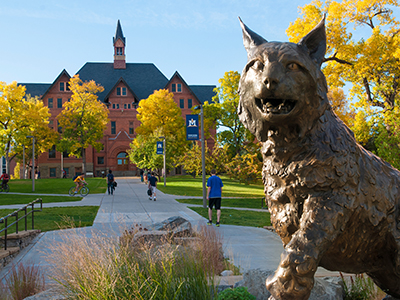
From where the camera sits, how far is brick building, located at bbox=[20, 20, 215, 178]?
56.4 metres

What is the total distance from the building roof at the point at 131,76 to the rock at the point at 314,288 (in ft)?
192

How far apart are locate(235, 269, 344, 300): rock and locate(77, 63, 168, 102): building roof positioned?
192 ft

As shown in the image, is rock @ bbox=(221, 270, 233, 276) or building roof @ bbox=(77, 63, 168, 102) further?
building roof @ bbox=(77, 63, 168, 102)

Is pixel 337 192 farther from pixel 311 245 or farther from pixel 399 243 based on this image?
pixel 399 243

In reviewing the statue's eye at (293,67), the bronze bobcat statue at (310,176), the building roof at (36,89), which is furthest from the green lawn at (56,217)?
the building roof at (36,89)

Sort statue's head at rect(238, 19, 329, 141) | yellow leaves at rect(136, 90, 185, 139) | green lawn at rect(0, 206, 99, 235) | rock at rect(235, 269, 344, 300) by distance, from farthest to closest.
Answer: yellow leaves at rect(136, 90, 185, 139)
green lawn at rect(0, 206, 99, 235)
rock at rect(235, 269, 344, 300)
statue's head at rect(238, 19, 329, 141)

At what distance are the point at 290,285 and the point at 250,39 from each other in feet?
4.88

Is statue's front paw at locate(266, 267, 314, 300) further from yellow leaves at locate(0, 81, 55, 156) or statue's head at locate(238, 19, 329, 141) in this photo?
yellow leaves at locate(0, 81, 55, 156)

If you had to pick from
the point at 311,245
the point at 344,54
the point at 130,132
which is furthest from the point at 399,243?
the point at 130,132

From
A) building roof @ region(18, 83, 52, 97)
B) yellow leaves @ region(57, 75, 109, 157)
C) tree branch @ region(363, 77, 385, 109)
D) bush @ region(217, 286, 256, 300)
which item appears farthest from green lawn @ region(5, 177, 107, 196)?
building roof @ region(18, 83, 52, 97)

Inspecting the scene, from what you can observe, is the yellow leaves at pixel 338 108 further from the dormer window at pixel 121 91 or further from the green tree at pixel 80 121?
the dormer window at pixel 121 91

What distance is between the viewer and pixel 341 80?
17.5 meters

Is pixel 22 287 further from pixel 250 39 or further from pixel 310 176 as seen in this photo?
pixel 250 39

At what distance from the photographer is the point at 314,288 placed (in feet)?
11.9
